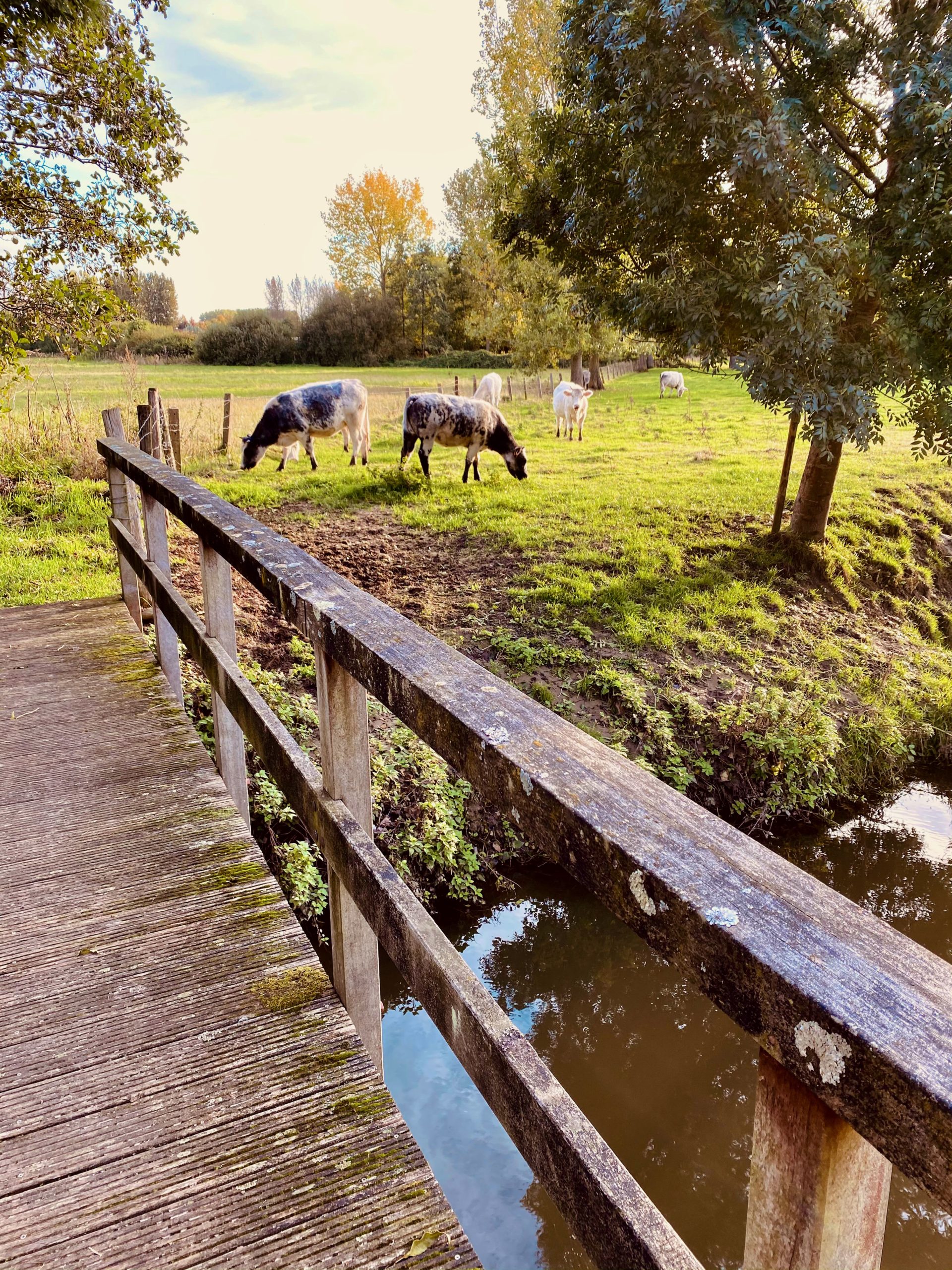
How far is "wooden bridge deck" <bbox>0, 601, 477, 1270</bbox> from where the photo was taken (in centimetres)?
131

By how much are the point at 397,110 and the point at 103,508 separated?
4393 cm

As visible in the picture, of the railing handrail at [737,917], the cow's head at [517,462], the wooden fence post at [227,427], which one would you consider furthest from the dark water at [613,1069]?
the wooden fence post at [227,427]

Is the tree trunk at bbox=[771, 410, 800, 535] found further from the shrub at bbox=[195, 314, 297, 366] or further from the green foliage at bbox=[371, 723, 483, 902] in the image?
the shrub at bbox=[195, 314, 297, 366]

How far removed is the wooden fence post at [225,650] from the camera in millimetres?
2676

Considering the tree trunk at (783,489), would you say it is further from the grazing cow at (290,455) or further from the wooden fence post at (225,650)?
the wooden fence post at (225,650)

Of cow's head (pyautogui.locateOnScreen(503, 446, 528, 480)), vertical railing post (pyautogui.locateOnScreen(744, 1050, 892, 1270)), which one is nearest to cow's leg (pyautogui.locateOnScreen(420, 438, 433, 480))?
cow's head (pyautogui.locateOnScreen(503, 446, 528, 480))

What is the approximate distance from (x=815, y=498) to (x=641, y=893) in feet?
32.9

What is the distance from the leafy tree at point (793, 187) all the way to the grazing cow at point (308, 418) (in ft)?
20.3

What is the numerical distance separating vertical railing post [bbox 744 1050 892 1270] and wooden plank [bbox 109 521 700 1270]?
0.55ft

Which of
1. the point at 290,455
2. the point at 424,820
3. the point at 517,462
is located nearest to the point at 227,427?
the point at 290,455

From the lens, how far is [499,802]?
39.4 inches

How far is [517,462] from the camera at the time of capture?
1335 cm

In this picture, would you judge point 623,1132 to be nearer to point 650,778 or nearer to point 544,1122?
point 544,1122

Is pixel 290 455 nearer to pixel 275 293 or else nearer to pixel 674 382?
pixel 674 382
